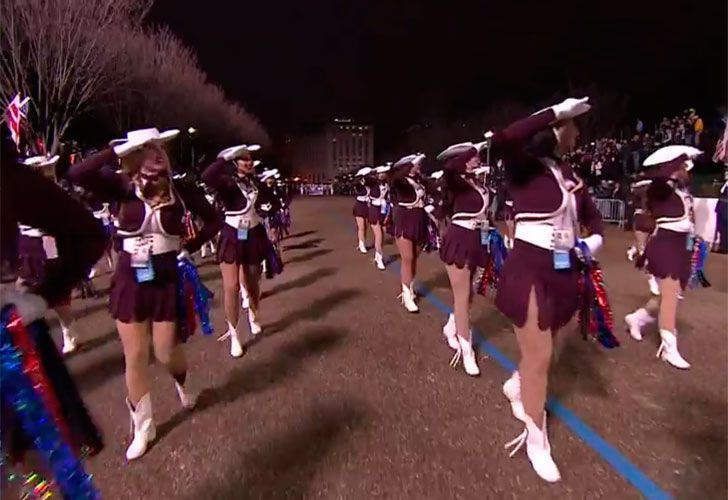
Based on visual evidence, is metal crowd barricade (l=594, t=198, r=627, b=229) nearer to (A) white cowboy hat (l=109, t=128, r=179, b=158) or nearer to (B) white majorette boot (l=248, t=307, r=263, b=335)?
(B) white majorette boot (l=248, t=307, r=263, b=335)

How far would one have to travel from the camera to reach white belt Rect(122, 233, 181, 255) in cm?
367

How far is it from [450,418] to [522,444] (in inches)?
24.4

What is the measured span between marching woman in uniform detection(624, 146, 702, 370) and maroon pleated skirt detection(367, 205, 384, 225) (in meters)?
7.19

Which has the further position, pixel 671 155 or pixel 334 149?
pixel 334 149

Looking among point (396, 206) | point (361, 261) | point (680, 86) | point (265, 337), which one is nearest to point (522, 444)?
point (265, 337)

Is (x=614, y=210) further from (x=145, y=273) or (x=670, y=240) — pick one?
(x=145, y=273)

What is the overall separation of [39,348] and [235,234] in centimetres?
414

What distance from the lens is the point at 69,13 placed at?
43.6 feet

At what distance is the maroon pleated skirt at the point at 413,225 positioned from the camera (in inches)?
308

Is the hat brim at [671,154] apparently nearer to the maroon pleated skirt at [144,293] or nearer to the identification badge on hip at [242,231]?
the identification badge on hip at [242,231]

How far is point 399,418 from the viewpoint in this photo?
4.12m

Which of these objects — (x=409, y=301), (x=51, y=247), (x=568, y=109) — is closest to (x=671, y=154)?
(x=568, y=109)

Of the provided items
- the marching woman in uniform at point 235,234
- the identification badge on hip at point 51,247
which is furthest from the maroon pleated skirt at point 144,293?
the marching woman in uniform at point 235,234

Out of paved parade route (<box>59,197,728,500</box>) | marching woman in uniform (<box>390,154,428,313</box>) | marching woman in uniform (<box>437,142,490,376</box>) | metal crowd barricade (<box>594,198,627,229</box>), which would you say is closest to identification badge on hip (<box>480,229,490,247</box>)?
marching woman in uniform (<box>437,142,490,376</box>)
